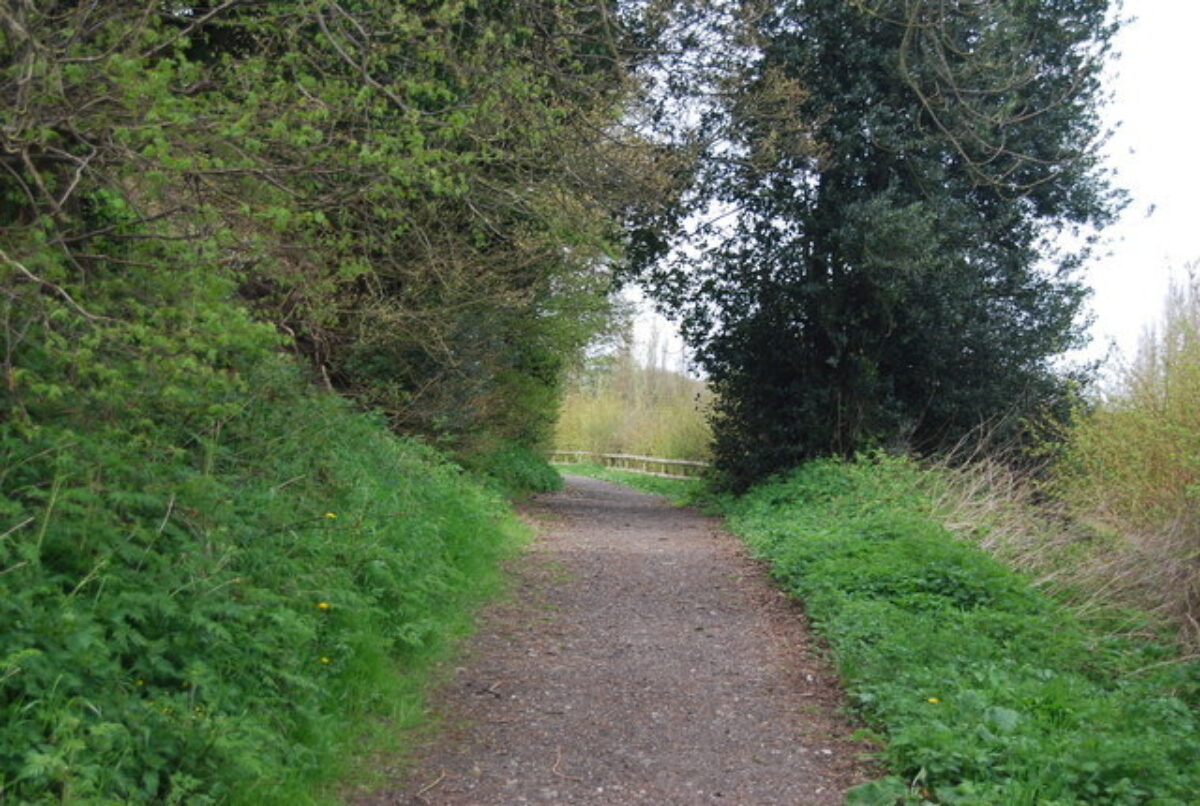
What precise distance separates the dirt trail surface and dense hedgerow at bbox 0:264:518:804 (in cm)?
61

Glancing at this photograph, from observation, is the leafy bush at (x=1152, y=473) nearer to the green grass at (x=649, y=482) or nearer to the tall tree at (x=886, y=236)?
the tall tree at (x=886, y=236)

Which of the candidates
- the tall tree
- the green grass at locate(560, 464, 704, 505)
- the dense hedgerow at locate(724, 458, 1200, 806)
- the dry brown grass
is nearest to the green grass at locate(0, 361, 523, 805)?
the dense hedgerow at locate(724, 458, 1200, 806)

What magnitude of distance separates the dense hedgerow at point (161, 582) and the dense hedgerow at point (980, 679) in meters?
2.69

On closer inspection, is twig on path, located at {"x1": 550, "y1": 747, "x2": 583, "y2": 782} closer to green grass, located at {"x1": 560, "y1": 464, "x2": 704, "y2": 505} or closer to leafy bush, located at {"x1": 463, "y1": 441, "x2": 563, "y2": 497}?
leafy bush, located at {"x1": 463, "y1": 441, "x2": 563, "y2": 497}

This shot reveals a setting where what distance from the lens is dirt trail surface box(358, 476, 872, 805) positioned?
15.6ft

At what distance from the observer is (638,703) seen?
5.96 m

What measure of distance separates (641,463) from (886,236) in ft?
71.3

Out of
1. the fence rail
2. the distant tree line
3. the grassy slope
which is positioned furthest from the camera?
the fence rail

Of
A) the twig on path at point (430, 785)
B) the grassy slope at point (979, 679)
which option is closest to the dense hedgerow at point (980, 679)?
the grassy slope at point (979, 679)

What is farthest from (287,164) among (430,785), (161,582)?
(430,785)

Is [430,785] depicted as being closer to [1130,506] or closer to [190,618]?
[190,618]

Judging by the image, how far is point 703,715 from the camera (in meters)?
5.79

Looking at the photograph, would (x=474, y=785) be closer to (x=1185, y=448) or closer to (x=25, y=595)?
(x=25, y=595)

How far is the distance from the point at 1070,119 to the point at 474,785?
14.5m
